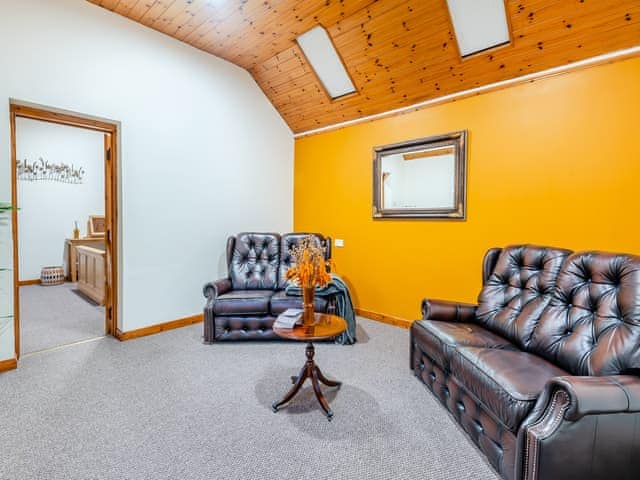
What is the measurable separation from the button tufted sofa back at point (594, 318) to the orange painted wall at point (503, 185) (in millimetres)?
961

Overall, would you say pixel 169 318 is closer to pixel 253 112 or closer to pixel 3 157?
pixel 3 157

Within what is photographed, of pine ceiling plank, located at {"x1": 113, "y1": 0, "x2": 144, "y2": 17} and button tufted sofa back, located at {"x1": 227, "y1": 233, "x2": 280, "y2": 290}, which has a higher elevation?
pine ceiling plank, located at {"x1": 113, "y1": 0, "x2": 144, "y2": 17}

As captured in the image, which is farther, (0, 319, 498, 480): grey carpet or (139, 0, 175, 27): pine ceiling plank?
(139, 0, 175, 27): pine ceiling plank

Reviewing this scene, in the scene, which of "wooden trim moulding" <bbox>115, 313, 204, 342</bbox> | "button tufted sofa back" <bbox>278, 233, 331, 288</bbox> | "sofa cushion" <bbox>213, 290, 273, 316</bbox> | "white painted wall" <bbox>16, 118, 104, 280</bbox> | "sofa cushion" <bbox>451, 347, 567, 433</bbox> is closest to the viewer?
"sofa cushion" <bbox>451, 347, 567, 433</bbox>

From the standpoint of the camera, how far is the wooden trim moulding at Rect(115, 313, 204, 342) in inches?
141

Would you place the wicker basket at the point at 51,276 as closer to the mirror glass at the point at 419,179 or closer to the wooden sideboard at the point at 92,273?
the wooden sideboard at the point at 92,273

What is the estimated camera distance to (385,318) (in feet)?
14.1

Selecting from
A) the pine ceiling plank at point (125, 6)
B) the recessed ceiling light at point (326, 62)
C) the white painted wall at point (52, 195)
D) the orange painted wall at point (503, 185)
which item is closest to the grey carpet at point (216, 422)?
the orange painted wall at point (503, 185)

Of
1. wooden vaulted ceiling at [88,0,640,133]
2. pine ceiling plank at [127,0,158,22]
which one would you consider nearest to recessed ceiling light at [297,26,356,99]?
wooden vaulted ceiling at [88,0,640,133]

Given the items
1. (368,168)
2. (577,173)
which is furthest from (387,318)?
(577,173)

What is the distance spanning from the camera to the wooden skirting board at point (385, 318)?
409 centimetres

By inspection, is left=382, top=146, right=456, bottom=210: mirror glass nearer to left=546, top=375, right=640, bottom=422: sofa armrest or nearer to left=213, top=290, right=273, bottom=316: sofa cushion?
left=213, top=290, right=273, bottom=316: sofa cushion

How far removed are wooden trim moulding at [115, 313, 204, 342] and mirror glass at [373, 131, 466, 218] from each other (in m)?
2.70

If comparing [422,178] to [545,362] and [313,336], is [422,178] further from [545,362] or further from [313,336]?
[313,336]
